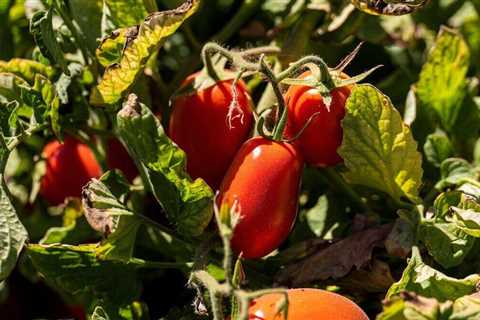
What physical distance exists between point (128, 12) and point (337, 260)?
1.35 ft

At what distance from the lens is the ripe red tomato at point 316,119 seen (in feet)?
3.23

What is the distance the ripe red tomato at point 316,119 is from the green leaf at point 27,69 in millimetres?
344

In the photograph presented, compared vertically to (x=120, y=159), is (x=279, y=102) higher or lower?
higher

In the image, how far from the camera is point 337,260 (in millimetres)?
1057

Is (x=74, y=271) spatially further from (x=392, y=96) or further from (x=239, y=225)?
(x=392, y=96)

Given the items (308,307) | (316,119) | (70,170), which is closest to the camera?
(308,307)

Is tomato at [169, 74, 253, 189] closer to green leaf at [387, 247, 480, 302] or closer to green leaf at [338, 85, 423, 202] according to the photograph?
green leaf at [338, 85, 423, 202]

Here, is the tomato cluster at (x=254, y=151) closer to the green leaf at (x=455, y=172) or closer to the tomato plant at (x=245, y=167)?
the tomato plant at (x=245, y=167)

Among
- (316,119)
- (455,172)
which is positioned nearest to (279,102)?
(316,119)

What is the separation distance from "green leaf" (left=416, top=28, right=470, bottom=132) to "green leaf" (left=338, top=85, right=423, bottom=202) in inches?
7.5

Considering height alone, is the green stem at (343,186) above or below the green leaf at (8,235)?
below

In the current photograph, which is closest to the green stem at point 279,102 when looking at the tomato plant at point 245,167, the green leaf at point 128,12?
the tomato plant at point 245,167

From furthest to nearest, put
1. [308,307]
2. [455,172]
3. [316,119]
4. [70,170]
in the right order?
[70,170] < [455,172] < [316,119] < [308,307]

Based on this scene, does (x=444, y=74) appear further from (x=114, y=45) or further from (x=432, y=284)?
(x=114, y=45)
